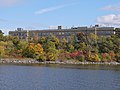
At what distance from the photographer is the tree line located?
94.1 metres

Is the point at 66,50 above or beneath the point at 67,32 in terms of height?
beneath

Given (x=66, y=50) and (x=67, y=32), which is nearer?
(x=66, y=50)

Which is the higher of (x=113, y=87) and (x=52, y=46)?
(x=52, y=46)

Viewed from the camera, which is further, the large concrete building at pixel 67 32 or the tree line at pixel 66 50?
the large concrete building at pixel 67 32

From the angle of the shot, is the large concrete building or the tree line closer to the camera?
the tree line

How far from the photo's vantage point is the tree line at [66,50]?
94.1 metres

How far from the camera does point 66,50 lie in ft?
338

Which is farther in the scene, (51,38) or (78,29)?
(78,29)

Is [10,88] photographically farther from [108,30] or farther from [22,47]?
[108,30]

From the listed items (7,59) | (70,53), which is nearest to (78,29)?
(70,53)

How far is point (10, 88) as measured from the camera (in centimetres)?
3416

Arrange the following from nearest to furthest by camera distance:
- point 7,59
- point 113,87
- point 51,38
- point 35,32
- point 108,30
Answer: point 113,87
point 7,59
point 51,38
point 108,30
point 35,32

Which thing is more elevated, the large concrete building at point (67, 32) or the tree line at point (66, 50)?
the large concrete building at point (67, 32)

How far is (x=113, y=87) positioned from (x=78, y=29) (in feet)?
373
